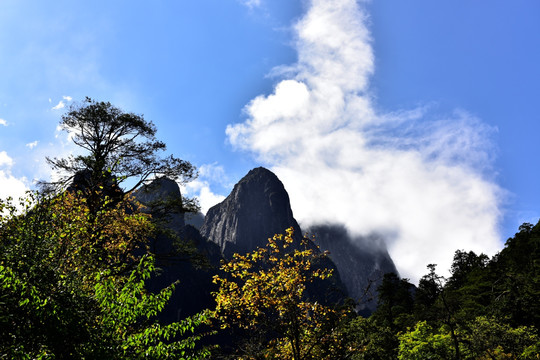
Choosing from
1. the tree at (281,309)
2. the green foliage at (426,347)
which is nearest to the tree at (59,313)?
the tree at (281,309)

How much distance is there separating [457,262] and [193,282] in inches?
4724

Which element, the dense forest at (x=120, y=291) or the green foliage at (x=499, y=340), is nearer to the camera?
the dense forest at (x=120, y=291)

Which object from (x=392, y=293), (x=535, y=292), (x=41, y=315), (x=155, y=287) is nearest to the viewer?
(x=41, y=315)

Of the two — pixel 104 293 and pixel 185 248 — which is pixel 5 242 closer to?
pixel 104 293

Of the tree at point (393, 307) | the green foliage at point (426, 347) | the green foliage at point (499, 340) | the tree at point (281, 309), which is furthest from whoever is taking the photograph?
the tree at point (393, 307)

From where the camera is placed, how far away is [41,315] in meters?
5.95

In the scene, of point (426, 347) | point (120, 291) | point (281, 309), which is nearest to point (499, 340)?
point (426, 347)

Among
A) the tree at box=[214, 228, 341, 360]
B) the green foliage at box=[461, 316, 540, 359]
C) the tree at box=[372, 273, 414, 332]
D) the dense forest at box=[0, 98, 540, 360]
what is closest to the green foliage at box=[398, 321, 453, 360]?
the green foliage at box=[461, 316, 540, 359]

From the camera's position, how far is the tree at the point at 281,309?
10.7m

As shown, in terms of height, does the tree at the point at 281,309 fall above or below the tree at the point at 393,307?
below

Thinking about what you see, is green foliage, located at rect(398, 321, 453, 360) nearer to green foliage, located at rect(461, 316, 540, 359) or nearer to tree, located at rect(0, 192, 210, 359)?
green foliage, located at rect(461, 316, 540, 359)

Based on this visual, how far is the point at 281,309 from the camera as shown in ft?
35.5

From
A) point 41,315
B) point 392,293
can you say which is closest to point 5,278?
point 41,315

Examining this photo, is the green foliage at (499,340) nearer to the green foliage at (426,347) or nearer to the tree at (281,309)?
the green foliage at (426,347)
